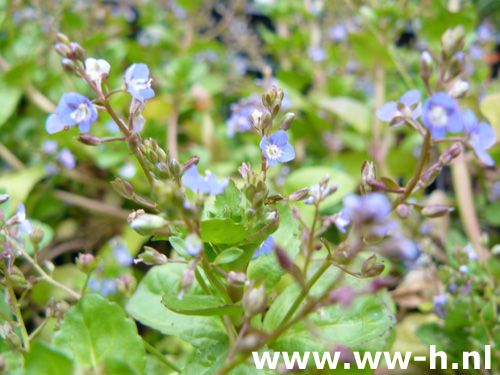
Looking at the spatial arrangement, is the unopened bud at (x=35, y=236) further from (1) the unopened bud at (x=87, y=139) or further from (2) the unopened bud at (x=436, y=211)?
(2) the unopened bud at (x=436, y=211)

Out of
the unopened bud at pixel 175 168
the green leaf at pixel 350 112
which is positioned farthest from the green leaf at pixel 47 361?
the green leaf at pixel 350 112

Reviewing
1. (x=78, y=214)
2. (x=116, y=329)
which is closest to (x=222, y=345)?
(x=116, y=329)

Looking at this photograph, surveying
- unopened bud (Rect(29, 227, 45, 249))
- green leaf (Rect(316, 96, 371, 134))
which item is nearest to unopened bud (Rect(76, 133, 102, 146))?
unopened bud (Rect(29, 227, 45, 249))

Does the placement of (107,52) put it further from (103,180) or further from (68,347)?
(68,347)

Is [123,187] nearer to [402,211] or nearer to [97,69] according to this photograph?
[97,69]

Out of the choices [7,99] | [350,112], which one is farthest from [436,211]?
[7,99]

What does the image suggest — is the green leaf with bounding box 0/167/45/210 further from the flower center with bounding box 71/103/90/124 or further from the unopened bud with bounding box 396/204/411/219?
the unopened bud with bounding box 396/204/411/219

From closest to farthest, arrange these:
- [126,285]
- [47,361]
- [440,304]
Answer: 1. [47,361]
2. [126,285]
3. [440,304]
